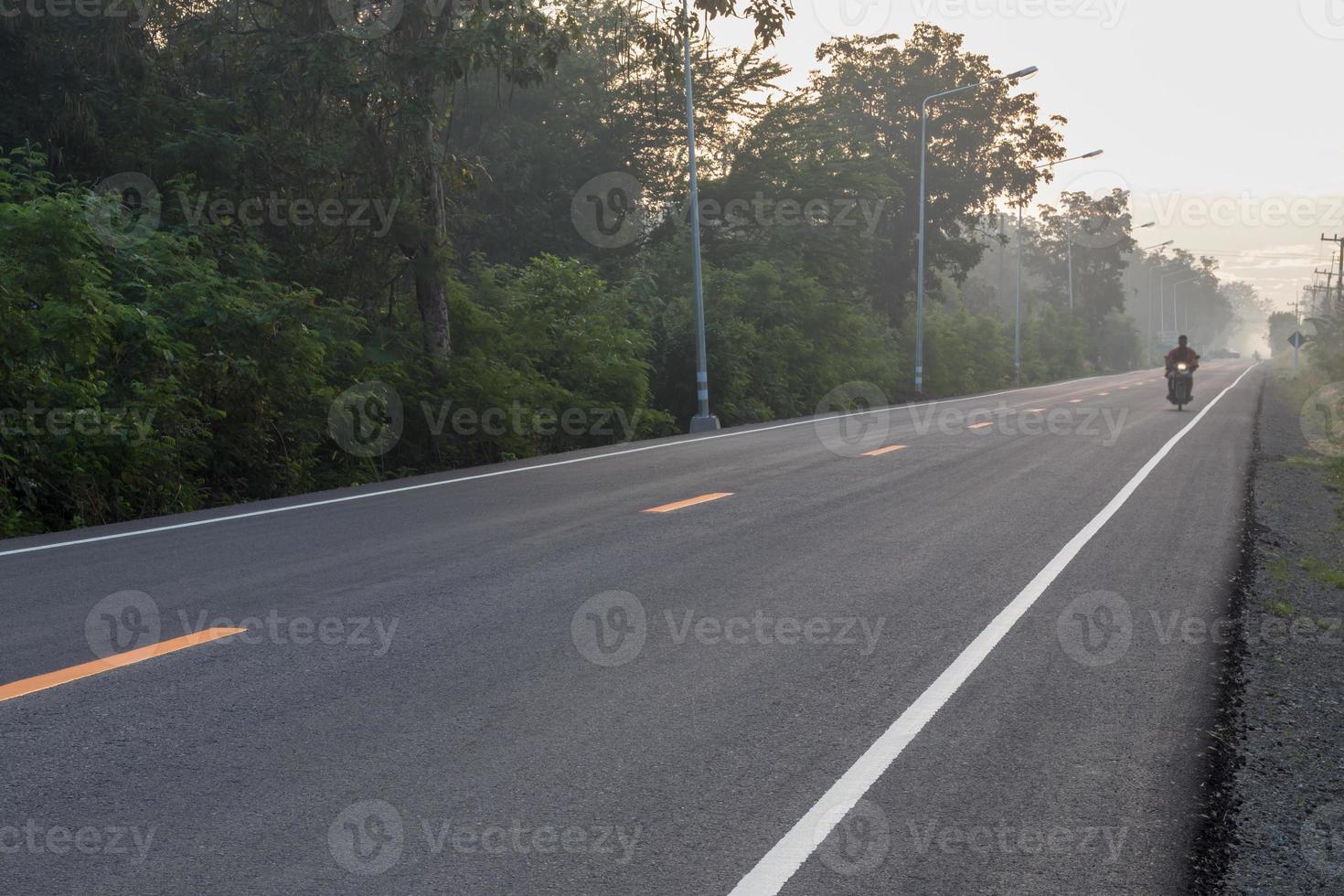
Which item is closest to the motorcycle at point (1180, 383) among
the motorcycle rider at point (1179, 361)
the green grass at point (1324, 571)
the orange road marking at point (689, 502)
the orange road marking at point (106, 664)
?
the motorcycle rider at point (1179, 361)

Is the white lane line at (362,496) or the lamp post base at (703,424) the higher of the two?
the white lane line at (362,496)

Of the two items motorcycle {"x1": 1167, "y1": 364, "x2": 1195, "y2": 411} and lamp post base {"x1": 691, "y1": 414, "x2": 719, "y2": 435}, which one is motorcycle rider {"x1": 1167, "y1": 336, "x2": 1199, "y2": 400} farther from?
lamp post base {"x1": 691, "y1": 414, "x2": 719, "y2": 435}

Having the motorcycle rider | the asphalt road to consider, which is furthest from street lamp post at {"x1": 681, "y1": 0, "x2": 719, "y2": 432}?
the asphalt road

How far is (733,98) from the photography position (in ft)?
126

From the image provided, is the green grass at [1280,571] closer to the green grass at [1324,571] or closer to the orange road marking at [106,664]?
the green grass at [1324,571]

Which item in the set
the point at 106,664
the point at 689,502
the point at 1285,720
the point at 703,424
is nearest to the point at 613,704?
the point at 106,664

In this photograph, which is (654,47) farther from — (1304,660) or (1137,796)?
(1137,796)

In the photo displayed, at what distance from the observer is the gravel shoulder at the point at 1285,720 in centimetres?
411

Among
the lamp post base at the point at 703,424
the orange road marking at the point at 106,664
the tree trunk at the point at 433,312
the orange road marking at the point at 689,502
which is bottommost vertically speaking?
the lamp post base at the point at 703,424

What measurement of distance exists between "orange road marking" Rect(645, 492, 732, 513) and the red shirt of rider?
66.5 ft

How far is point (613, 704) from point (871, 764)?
4.14 feet

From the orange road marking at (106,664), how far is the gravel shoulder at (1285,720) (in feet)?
15.7

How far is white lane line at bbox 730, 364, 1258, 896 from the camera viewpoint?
12.8ft

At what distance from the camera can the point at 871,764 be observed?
16.0ft
